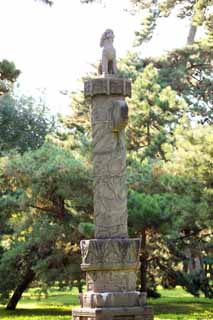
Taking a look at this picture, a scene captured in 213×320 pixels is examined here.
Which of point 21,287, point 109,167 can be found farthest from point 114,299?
point 21,287

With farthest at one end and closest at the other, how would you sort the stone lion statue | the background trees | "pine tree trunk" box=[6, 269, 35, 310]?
1. "pine tree trunk" box=[6, 269, 35, 310]
2. the background trees
3. the stone lion statue

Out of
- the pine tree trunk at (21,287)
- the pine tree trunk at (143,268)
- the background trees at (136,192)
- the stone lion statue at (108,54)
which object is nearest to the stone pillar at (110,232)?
the stone lion statue at (108,54)

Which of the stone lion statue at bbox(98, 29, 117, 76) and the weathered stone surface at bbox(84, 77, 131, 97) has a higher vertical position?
the stone lion statue at bbox(98, 29, 117, 76)

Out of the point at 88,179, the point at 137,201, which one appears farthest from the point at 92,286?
the point at 88,179

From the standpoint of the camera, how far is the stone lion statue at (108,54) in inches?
548

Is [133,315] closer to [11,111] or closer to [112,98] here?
[112,98]

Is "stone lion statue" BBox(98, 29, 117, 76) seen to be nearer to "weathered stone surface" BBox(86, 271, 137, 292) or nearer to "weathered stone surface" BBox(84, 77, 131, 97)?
"weathered stone surface" BBox(84, 77, 131, 97)

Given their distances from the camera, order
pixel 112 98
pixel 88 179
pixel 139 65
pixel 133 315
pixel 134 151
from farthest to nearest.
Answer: pixel 139 65 → pixel 134 151 → pixel 88 179 → pixel 112 98 → pixel 133 315

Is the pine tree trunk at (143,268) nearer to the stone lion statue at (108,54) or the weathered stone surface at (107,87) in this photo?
the stone lion statue at (108,54)

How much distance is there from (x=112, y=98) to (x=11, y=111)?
22.0 metres

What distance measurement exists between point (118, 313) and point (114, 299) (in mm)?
294

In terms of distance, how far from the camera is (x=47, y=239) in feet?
74.1

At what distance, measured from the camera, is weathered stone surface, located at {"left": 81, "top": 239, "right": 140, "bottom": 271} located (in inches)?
503

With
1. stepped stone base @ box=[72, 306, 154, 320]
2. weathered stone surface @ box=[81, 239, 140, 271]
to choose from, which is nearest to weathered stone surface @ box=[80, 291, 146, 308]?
stepped stone base @ box=[72, 306, 154, 320]
